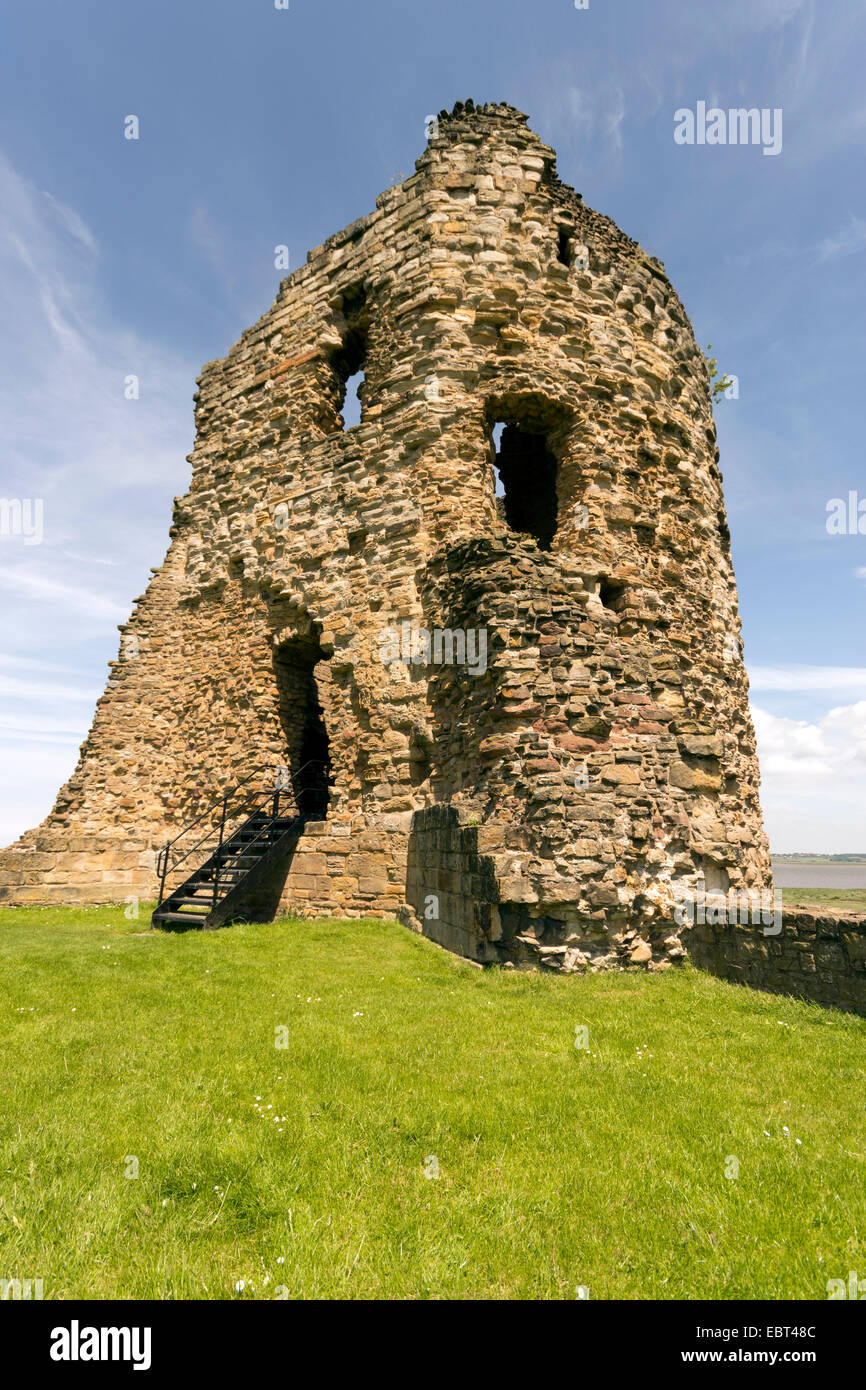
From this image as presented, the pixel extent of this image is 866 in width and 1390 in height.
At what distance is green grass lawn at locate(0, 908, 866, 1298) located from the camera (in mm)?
2678

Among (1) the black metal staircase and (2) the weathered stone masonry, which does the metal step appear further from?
(2) the weathered stone masonry

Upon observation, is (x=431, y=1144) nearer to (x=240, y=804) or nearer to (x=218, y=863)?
(x=218, y=863)

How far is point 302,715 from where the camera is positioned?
47.1 feet

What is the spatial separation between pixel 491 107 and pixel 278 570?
10161 millimetres

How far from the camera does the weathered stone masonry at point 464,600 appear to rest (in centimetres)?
830

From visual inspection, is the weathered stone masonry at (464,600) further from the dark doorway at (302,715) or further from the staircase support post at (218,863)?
the staircase support post at (218,863)

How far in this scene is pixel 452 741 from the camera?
10.0 m

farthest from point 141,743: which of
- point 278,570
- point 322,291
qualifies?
point 322,291

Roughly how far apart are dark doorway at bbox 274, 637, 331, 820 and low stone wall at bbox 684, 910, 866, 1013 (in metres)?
8.30

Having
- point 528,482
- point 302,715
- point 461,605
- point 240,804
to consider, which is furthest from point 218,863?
point 528,482

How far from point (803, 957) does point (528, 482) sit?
12439 mm

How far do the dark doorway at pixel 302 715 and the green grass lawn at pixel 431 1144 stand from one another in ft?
24.4

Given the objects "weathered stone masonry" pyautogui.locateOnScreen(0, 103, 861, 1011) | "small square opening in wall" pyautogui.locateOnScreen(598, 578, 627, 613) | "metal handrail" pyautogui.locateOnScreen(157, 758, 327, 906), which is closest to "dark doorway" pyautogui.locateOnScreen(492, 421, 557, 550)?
"weathered stone masonry" pyautogui.locateOnScreen(0, 103, 861, 1011)
